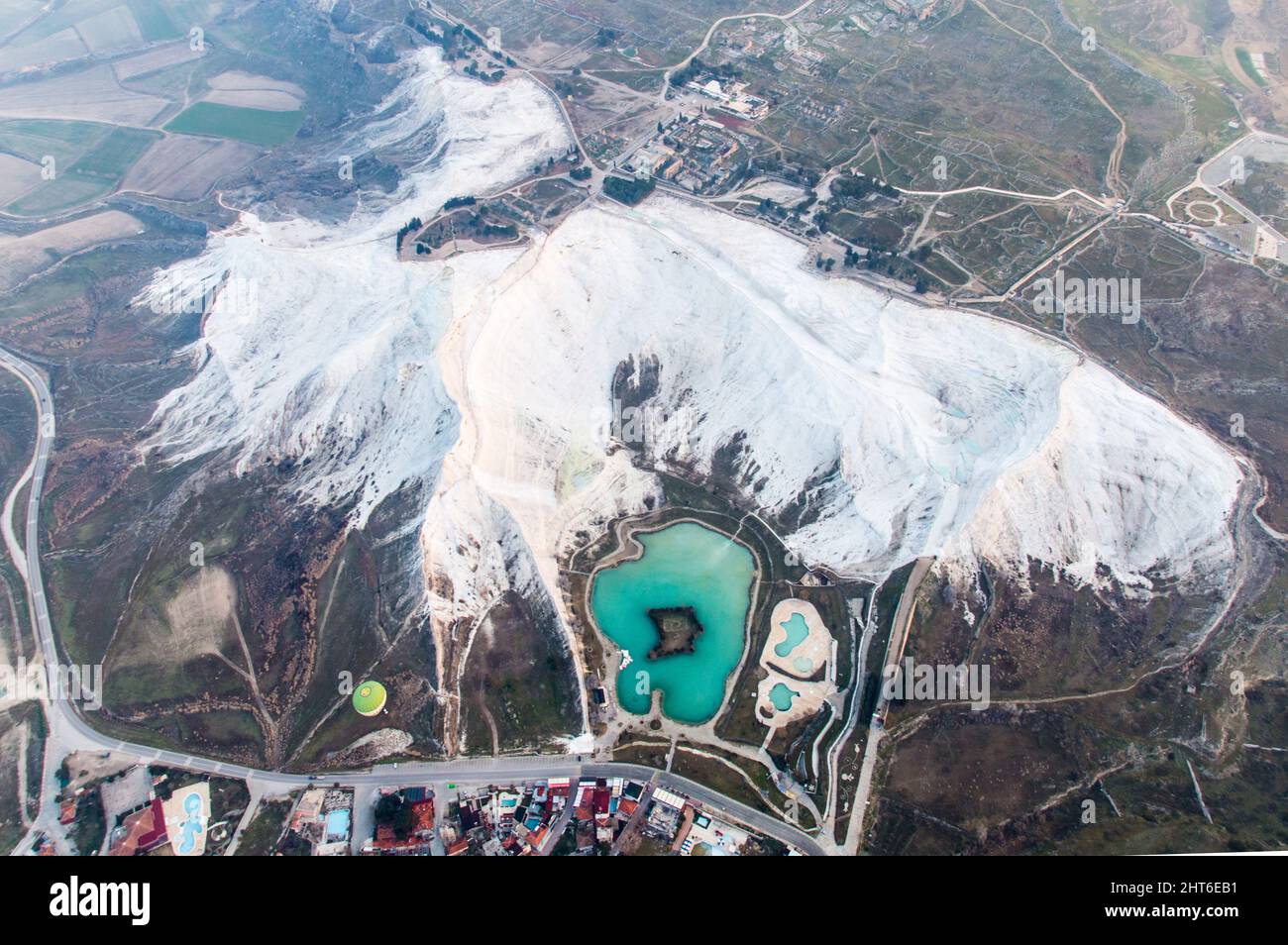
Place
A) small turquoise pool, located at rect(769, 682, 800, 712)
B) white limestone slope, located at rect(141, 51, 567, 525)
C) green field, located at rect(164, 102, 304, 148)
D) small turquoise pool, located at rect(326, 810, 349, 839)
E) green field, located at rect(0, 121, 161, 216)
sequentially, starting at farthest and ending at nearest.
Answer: green field, located at rect(164, 102, 304, 148)
green field, located at rect(0, 121, 161, 216)
white limestone slope, located at rect(141, 51, 567, 525)
small turquoise pool, located at rect(769, 682, 800, 712)
small turquoise pool, located at rect(326, 810, 349, 839)

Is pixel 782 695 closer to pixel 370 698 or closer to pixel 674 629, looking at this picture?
pixel 674 629

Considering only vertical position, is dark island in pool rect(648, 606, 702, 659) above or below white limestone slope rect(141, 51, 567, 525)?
below

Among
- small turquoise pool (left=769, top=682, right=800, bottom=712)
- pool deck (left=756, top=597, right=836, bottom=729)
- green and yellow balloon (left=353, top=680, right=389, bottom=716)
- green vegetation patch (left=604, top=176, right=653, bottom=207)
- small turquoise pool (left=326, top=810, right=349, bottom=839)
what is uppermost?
green vegetation patch (left=604, top=176, right=653, bottom=207)

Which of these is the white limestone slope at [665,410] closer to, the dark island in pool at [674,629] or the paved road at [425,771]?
the paved road at [425,771]

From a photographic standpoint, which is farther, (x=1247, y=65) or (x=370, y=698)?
(x=1247, y=65)

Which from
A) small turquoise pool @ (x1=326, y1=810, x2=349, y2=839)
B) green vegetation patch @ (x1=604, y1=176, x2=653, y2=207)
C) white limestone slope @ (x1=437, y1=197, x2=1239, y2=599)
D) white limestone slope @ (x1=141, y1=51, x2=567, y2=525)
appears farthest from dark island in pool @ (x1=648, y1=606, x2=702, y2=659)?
green vegetation patch @ (x1=604, y1=176, x2=653, y2=207)

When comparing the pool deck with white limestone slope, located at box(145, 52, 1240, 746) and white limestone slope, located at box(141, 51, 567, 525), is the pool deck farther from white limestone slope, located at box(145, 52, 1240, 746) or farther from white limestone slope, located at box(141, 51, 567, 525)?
white limestone slope, located at box(141, 51, 567, 525)

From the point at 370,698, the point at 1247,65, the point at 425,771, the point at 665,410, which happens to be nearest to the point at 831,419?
the point at 665,410
